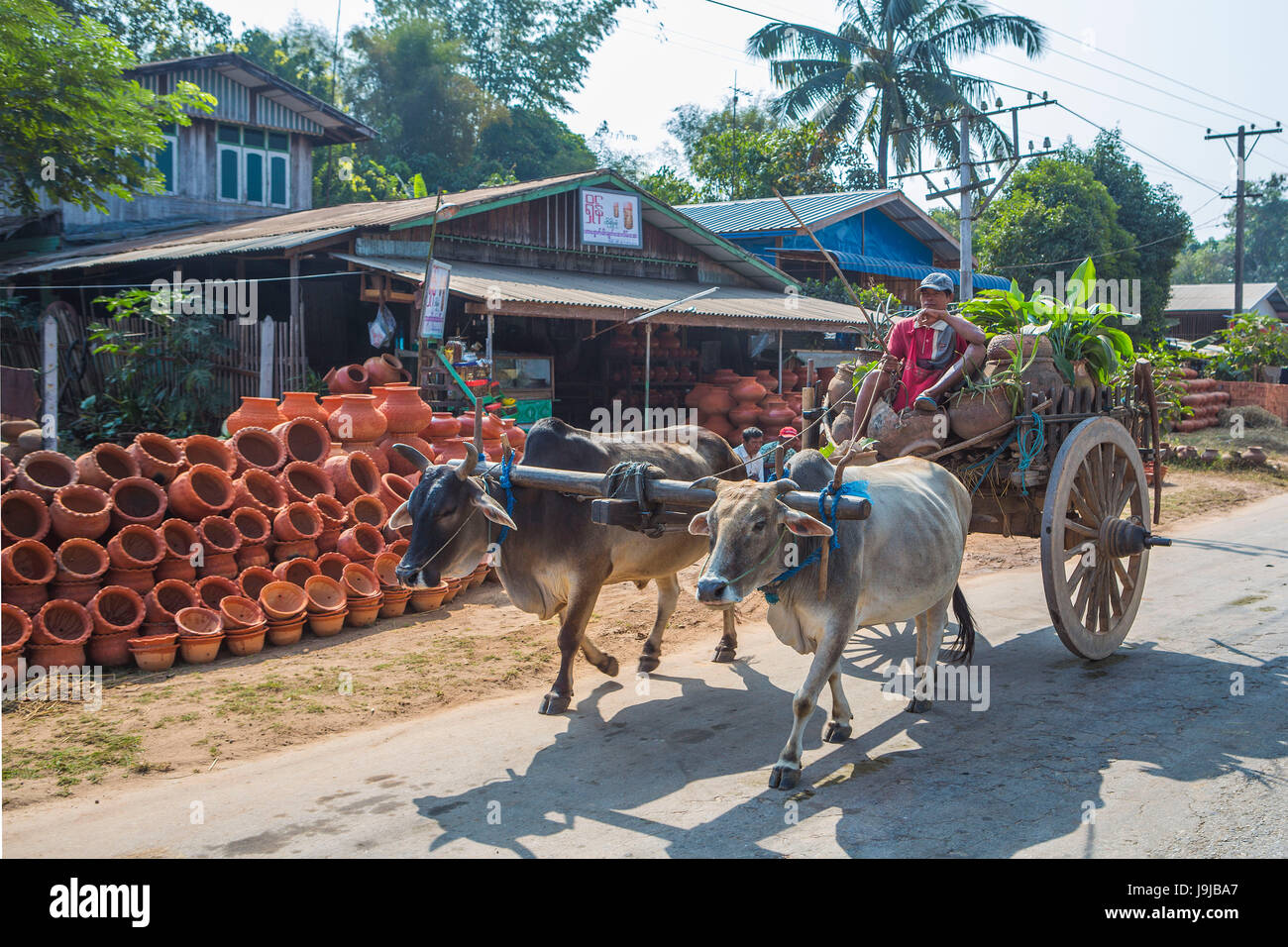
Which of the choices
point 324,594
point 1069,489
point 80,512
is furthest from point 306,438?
point 1069,489

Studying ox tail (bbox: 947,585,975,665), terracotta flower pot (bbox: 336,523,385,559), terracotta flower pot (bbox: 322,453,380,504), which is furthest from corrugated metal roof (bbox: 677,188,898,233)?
ox tail (bbox: 947,585,975,665)

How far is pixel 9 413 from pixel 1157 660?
385 inches

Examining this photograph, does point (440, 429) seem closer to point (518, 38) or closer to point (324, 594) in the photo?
point (324, 594)

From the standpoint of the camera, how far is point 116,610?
7.06 m

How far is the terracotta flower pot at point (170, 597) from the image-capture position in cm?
705

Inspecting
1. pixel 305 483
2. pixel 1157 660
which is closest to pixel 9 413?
pixel 305 483

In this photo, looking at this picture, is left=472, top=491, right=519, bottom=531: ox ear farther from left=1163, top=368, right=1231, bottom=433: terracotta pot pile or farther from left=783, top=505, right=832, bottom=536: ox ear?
left=1163, top=368, right=1231, bottom=433: terracotta pot pile

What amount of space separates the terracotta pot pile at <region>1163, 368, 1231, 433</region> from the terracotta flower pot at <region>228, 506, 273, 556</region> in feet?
60.4

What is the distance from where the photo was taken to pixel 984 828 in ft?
14.2

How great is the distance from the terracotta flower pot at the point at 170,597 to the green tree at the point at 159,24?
2200 cm

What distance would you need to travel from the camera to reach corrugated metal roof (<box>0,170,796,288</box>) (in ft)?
46.9

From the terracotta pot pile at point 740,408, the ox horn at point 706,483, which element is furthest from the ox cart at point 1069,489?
the terracotta pot pile at point 740,408

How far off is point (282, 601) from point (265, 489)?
4.14 ft

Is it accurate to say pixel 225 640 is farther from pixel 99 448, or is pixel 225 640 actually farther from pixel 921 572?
pixel 921 572
